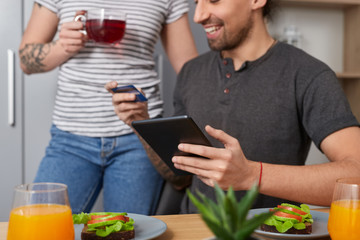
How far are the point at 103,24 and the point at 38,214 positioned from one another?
0.84 metres

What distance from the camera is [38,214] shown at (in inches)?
29.0

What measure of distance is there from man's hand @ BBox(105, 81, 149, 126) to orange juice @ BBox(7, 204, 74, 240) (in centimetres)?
63

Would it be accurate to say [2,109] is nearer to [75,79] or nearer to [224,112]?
[75,79]

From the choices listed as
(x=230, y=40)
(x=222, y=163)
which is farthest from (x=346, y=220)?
(x=230, y=40)

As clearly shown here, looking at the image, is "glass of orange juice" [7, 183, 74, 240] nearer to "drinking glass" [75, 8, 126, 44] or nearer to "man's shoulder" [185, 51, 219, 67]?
"drinking glass" [75, 8, 126, 44]

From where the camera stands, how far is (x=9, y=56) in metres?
2.28

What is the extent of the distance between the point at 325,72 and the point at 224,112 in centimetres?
35

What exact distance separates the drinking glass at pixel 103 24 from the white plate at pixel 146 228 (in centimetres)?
69

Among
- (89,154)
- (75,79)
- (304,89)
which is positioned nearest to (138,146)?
(89,154)

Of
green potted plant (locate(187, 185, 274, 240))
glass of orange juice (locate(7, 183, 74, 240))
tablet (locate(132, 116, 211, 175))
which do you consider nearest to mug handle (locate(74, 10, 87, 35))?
tablet (locate(132, 116, 211, 175))

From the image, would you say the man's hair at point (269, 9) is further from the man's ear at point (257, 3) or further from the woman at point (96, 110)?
the woman at point (96, 110)

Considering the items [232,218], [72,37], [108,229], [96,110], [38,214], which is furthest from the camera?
[96,110]

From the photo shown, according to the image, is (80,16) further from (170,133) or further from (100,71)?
(170,133)

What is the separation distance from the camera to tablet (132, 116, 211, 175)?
95cm
